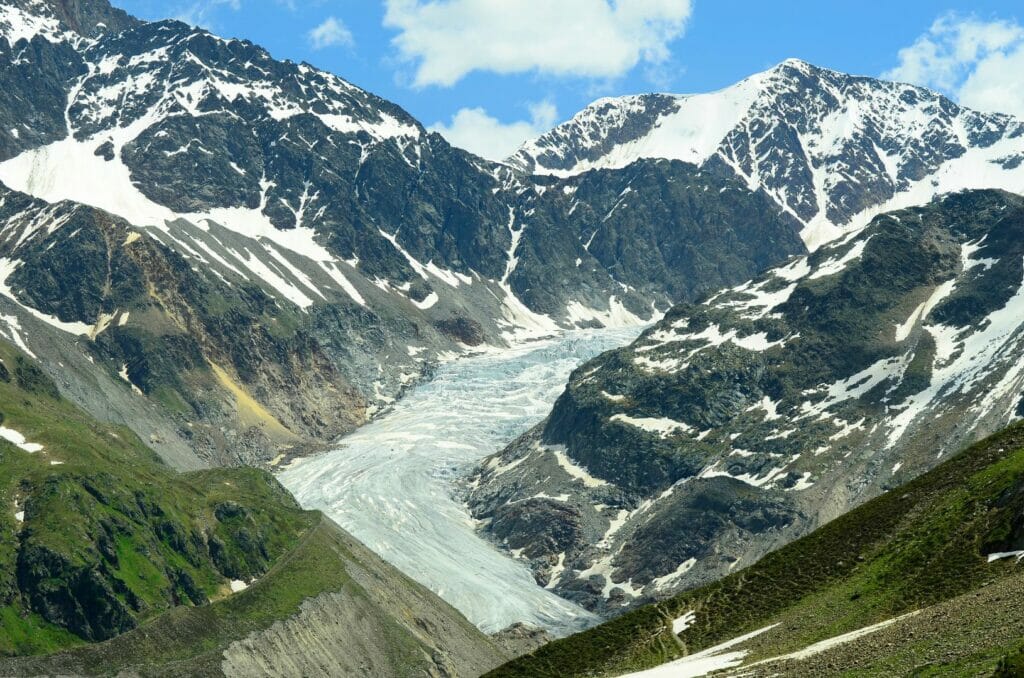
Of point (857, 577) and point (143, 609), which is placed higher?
point (143, 609)

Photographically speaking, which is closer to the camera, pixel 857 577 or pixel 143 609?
pixel 857 577

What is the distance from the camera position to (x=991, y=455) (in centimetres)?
9325

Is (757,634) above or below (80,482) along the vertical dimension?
below

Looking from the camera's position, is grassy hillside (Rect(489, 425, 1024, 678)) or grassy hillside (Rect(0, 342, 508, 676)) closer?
grassy hillside (Rect(489, 425, 1024, 678))

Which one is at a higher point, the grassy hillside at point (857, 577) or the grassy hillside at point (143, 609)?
the grassy hillside at point (143, 609)

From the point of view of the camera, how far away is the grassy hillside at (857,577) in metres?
78.3

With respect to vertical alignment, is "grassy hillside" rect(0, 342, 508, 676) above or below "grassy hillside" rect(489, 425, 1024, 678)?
above

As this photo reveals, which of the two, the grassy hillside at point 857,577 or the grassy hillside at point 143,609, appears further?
the grassy hillside at point 143,609

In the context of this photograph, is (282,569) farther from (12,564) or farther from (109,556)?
(12,564)

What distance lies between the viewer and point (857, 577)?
285ft

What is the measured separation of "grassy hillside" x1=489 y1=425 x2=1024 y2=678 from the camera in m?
78.3

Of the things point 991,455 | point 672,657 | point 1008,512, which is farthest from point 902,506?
point 672,657

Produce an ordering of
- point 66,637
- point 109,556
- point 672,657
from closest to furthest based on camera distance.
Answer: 1. point 672,657
2. point 66,637
3. point 109,556

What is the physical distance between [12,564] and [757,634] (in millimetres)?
120473
